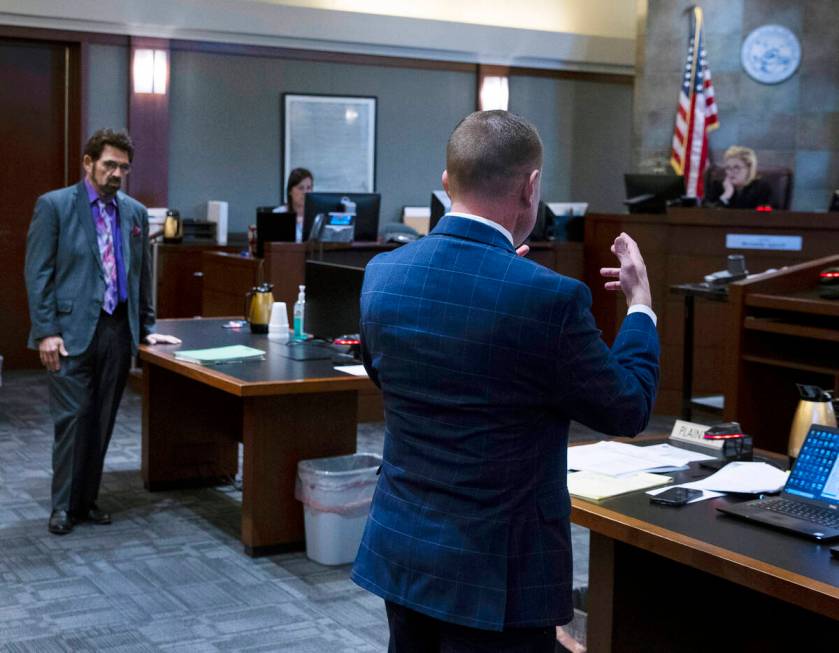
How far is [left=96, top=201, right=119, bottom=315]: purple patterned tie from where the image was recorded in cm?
470

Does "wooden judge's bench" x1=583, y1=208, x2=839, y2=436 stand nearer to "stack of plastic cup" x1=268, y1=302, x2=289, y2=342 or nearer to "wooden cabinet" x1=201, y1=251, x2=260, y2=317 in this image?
"wooden cabinet" x1=201, y1=251, x2=260, y2=317

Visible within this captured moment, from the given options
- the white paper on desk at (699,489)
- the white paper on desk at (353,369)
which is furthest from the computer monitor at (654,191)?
the white paper on desk at (699,489)

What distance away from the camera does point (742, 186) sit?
823 cm

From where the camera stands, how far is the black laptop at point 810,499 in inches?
89.7

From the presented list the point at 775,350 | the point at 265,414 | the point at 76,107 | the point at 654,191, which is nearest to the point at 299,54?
the point at 76,107

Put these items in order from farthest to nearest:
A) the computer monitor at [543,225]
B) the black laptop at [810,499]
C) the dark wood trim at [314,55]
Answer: the dark wood trim at [314,55] < the computer monitor at [543,225] < the black laptop at [810,499]

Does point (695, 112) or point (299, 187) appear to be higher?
point (695, 112)

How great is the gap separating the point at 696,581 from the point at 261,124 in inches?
301

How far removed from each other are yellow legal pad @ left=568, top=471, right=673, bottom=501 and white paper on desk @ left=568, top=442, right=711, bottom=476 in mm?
40

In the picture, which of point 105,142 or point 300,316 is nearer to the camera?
point 105,142

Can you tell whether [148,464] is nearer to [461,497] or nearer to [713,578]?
[713,578]

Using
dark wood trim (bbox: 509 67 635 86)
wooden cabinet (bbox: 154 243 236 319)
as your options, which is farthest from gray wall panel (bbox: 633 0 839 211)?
wooden cabinet (bbox: 154 243 236 319)

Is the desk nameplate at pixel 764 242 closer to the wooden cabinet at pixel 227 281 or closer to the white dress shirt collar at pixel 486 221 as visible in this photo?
the wooden cabinet at pixel 227 281

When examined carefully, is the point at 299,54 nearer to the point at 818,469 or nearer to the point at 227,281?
the point at 227,281
